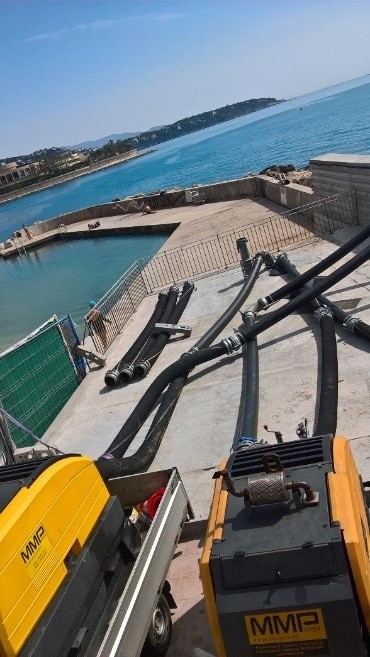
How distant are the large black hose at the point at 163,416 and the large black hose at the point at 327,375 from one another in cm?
201

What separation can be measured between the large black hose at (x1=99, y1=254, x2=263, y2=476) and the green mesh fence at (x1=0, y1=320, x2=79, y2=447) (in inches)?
112

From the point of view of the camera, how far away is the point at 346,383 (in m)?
9.16

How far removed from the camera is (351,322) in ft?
34.3

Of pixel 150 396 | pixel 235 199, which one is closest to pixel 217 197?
pixel 235 199

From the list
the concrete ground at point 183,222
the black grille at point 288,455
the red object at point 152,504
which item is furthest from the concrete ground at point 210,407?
the concrete ground at point 183,222

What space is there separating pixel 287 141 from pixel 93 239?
2883 inches

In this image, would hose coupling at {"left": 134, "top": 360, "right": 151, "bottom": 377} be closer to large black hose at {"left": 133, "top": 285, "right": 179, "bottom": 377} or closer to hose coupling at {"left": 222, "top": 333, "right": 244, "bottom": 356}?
large black hose at {"left": 133, "top": 285, "right": 179, "bottom": 377}

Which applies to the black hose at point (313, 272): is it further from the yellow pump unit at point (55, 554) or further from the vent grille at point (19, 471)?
the vent grille at point (19, 471)

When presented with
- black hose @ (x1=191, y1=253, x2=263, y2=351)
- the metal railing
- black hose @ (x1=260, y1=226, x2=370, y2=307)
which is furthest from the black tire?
the metal railing

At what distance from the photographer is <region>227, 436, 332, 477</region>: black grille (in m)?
4.38

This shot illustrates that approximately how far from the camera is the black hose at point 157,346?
12.2m

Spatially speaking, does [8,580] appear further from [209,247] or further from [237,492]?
[209,247]

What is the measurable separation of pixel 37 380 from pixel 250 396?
4.97 m

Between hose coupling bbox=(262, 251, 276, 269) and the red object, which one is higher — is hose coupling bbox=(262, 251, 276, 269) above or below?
below
